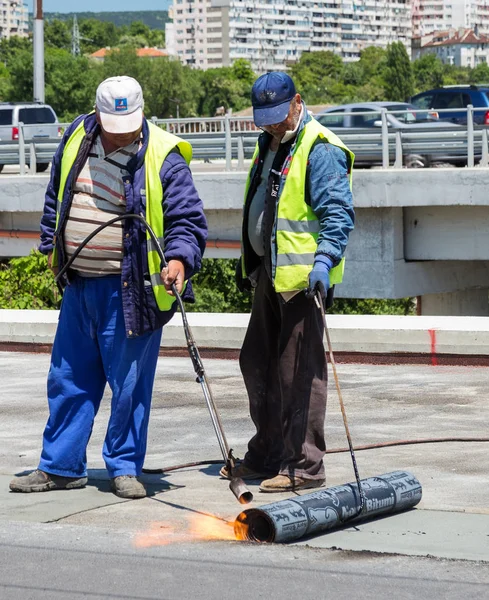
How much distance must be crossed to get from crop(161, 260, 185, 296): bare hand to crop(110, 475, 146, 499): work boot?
0.91m

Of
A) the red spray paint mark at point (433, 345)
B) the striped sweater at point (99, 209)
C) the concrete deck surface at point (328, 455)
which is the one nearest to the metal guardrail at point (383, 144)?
the red spray paint mark at point (433, 345)

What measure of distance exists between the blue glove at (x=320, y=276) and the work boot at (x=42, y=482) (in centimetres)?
149

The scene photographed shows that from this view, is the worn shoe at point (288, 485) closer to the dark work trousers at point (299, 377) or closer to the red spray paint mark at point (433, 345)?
the dark work trousers at point (299, 377)

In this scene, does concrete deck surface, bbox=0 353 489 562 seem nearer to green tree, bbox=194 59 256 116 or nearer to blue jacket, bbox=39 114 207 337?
blue jacket, bbox=39 114 207 337

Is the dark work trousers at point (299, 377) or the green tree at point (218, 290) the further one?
the green tree at point (218, 290)

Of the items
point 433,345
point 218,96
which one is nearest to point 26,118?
point 433,345

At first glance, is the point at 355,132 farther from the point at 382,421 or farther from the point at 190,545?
the point at 190,545

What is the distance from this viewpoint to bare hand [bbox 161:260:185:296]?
5.84 m

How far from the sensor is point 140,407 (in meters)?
6.15

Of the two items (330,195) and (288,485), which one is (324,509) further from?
(330,195)

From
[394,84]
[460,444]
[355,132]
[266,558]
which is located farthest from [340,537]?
[394,84]

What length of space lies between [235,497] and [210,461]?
0.83 metres

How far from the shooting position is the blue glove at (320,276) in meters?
5.79

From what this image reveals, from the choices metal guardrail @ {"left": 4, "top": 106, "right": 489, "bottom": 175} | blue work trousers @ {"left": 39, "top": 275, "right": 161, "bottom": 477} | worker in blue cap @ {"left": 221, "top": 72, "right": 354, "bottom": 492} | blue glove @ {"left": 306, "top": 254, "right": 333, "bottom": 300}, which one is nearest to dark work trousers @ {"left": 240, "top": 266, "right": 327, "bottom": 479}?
worker in blue cap @ {"left": 221, "top": 72, "right": 354, "bottom": 492}
